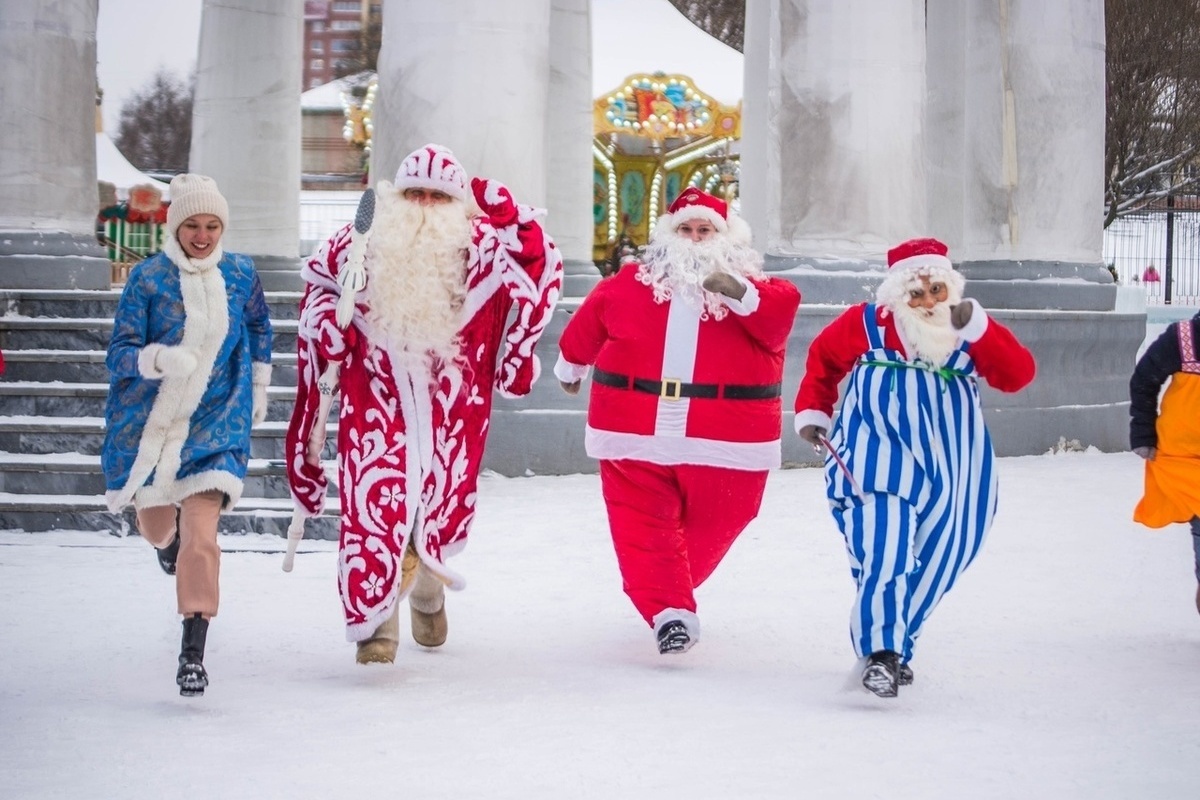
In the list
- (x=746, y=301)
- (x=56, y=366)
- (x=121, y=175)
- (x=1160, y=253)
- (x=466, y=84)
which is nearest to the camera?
(x=746, y=301)

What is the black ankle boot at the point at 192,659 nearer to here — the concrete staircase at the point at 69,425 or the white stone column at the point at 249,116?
the concrete staircase at the point at 69,425

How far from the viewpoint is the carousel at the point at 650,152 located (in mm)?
26062

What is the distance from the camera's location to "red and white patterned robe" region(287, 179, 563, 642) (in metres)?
5.96

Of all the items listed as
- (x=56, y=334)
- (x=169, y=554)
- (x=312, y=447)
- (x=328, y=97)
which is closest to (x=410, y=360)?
(x=312, y=447)

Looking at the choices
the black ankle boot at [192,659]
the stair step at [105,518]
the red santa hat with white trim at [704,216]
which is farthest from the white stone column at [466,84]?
the black ankle boot at [192,659]

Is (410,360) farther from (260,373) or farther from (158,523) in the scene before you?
(158,523)

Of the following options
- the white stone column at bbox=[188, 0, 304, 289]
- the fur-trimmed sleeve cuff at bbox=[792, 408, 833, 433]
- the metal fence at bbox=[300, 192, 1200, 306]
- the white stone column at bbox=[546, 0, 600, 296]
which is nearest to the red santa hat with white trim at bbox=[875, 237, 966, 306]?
the fur-trimmed sleeve cuff at bbox=[792, 408, 833, 433]

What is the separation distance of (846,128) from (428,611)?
284 inches

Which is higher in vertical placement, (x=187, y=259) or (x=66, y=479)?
(x=187, y=259)

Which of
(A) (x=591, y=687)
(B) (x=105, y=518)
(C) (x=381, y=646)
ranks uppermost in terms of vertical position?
(B) (x=105, y=518)

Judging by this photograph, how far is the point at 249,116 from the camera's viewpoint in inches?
605

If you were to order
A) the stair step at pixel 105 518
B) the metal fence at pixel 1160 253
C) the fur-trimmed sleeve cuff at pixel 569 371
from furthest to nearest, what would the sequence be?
the metal fence at pixel 1160 253 → the stair step at pixel 105 518 → the fur-trimmed sleeve cuff at pixel 569 371

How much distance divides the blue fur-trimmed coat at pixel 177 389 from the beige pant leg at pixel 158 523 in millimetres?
77

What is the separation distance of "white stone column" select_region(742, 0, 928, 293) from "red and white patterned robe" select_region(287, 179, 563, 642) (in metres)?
6.81
